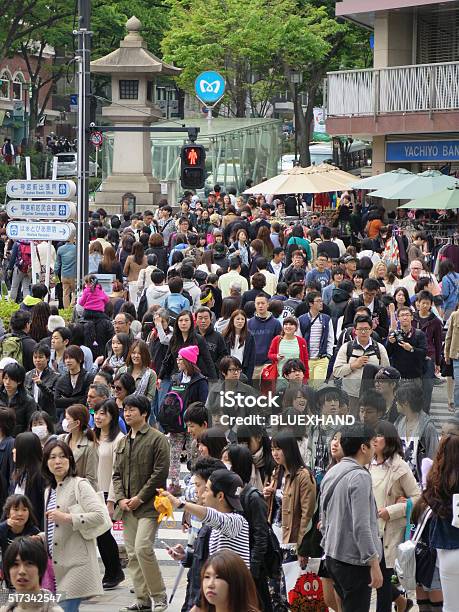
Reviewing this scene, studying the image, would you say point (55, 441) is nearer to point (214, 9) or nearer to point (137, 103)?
point (137, 103)

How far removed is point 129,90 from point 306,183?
1112 cm

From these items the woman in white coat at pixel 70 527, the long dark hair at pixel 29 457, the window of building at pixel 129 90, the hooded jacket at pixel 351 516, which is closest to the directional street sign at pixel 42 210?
the long dark hair at pixel 29 457

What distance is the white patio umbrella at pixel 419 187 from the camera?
2398 centimetres

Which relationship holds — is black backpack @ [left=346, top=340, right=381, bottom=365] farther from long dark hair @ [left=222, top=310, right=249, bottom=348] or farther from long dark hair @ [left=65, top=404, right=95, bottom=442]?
long dark hair @ [left=65, top=404, right=95, bottom=442]

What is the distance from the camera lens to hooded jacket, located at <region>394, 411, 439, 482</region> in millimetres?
8906

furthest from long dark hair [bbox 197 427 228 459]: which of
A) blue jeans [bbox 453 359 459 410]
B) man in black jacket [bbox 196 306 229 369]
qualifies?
blue jeans [bbox 453 359 459 410]

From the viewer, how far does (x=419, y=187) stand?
2422 centimetres

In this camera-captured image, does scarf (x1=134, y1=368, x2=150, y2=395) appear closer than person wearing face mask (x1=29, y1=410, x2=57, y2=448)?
No

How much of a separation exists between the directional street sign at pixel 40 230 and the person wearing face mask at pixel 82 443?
937 cm

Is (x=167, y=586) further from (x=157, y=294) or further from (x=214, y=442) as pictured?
(x=157, y=294)

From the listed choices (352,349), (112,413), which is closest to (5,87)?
(352,349)

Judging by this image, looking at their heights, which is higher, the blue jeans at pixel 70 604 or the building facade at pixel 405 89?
the building facade at pixel 405 89

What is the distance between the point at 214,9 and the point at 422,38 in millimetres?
15833

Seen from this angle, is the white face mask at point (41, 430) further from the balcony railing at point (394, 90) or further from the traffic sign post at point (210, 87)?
the traffic sign post at point (210, 87)
